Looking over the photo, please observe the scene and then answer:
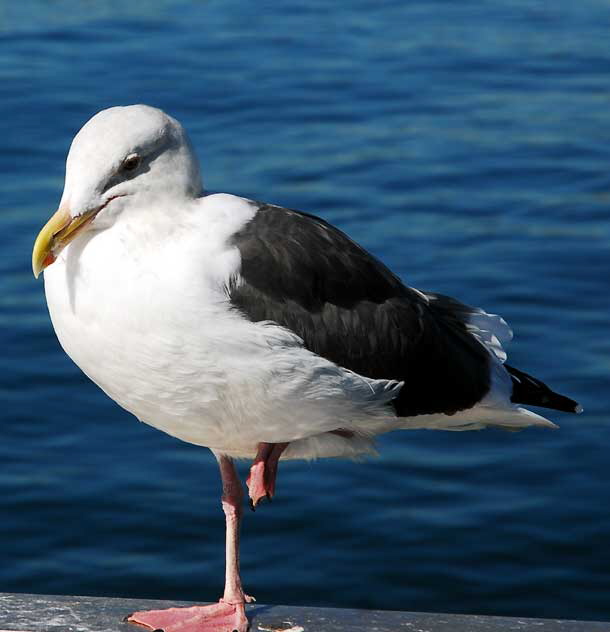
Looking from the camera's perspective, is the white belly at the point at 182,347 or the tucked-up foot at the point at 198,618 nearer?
the white belly at the point at 182,347

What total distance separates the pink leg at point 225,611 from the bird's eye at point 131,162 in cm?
140

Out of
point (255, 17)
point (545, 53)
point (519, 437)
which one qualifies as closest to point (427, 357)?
point (519, 437)

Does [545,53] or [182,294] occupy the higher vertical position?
[182,294]

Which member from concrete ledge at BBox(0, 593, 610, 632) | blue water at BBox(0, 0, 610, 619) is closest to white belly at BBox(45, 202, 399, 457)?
concrete ledge at BBox(0, 593, 610, 632)

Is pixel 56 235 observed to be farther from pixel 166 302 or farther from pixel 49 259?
pixel 166 302

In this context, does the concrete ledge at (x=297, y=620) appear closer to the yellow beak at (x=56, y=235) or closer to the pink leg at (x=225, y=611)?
the pink leg at (x=225, y=611)

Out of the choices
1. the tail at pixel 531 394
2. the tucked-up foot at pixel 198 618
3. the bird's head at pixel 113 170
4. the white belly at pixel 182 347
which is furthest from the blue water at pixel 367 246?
the bird's head at pixel 113 170

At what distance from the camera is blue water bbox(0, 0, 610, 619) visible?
28.7 ft

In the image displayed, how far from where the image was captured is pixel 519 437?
31.9 ft

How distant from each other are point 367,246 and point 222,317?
663 centimetres

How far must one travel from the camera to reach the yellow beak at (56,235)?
4773 millimetres

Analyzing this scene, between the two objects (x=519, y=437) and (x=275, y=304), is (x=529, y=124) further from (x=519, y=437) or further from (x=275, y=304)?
(x=275, y=304)

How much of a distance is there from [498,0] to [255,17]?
2643 millimetres

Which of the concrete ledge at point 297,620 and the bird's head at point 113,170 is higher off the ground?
the bird's head at point 113,170
